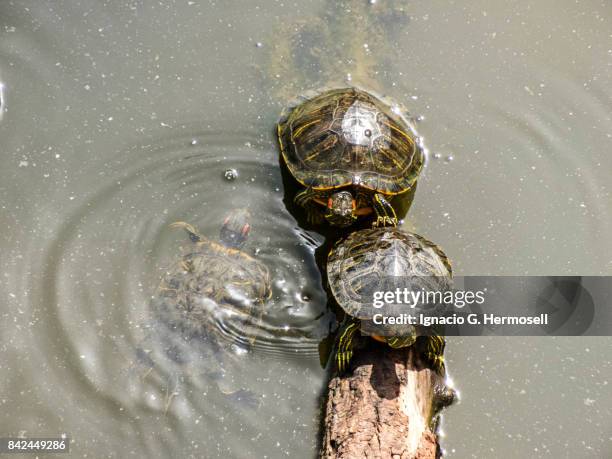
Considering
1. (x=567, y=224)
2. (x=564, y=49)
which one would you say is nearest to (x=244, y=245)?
(x=567, y=224)

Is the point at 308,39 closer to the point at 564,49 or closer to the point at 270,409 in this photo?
the point at 564,49

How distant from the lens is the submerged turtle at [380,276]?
144 inches

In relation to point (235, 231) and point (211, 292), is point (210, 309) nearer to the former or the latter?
point (211, 292)

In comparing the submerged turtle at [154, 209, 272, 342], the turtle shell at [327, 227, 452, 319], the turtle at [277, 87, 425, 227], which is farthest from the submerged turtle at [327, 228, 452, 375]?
the submerged turtle at [154, 209, 272, 342]

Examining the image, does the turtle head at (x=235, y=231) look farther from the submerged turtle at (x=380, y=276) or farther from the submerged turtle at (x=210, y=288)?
the submerged turtle at (x=380, y=276)

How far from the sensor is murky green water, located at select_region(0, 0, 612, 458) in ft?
12.6

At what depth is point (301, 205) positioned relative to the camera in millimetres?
4438

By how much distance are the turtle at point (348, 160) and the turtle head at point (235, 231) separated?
43 centimetres

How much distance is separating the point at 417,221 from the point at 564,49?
232 cm

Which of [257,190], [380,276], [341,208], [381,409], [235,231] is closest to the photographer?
[381,409]

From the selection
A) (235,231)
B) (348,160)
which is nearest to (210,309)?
(235,231)

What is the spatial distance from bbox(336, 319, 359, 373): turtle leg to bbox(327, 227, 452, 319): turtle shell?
0.11 m

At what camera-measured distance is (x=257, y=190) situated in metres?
4.56

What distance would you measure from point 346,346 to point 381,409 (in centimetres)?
48
